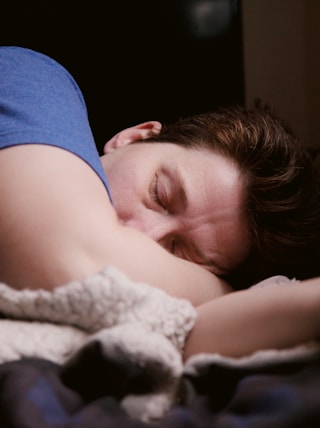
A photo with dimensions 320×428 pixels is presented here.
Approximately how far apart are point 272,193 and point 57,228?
1.60ft

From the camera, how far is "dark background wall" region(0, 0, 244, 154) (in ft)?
6.15

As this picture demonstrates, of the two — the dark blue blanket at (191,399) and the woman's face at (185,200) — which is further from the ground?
the dark blue blanket at (191,399)

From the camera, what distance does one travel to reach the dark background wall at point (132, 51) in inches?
73.8

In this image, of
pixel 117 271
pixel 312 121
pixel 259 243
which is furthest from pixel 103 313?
pixel 312 121

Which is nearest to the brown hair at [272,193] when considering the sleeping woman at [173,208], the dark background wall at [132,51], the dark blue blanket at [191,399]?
the sleeping woman at [173,208]

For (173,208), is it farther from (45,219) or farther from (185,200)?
(45,219)

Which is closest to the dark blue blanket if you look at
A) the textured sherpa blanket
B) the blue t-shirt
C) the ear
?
the textured sherpa blanket

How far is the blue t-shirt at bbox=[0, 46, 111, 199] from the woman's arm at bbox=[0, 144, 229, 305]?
23 mm

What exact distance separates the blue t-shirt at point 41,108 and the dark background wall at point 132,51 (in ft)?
3.15

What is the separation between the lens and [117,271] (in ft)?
2.04

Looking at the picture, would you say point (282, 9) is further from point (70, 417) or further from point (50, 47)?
point (70, 417)

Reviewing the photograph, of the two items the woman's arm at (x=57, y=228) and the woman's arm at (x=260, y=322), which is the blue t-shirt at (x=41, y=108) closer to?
the woman's arm at (x=57, y=228)

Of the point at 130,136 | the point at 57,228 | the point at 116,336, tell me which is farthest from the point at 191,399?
the point at 130,136

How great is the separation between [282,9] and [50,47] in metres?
1.06
